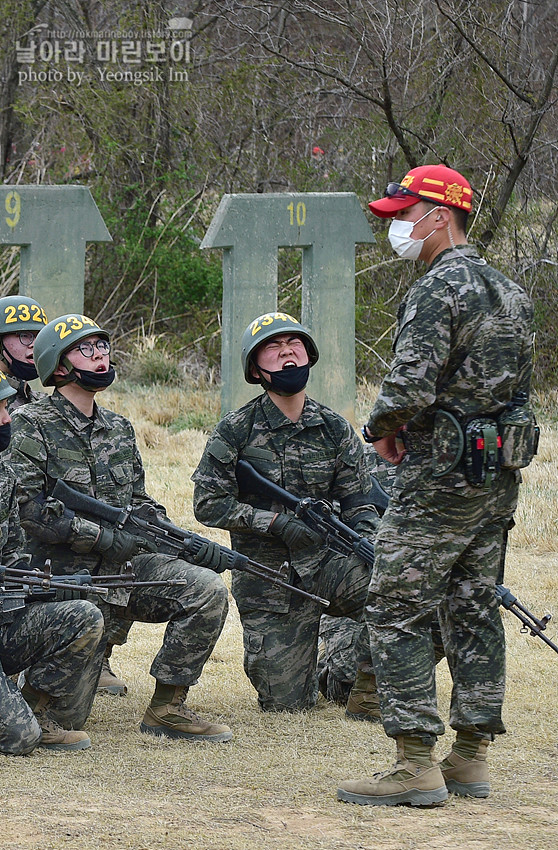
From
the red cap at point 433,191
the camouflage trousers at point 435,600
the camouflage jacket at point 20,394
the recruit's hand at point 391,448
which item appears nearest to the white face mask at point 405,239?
the red cap at point 433,191

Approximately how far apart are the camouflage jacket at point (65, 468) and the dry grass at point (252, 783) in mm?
776

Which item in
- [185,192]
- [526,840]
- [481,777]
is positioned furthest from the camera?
[185,192]

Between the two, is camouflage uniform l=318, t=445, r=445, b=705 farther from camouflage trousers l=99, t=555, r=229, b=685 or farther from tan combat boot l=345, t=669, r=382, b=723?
camouflage trousers l=99, t=555, r=229, b=685

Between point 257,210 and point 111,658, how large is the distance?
5.72 meters

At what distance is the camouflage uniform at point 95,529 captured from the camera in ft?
15.8

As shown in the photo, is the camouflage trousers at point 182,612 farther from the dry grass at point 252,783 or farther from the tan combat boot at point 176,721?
the dry grass at point 252,783

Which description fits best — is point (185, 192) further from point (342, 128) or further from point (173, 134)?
point (342, 128)

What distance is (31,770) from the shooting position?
13.9 ft

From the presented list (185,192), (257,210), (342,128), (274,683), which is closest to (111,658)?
(274,683)

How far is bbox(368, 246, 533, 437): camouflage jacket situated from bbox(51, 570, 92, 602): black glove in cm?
136

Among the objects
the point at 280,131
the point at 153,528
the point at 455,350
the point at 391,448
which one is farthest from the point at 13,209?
the point at 455,350

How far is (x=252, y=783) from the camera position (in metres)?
4.18

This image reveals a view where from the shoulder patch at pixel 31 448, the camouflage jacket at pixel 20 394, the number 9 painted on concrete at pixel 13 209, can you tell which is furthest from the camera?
the number 9 painted on concrete at pixel 13 209

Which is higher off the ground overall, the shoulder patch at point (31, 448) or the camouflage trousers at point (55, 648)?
the shoulder patch at point (31, 448)
